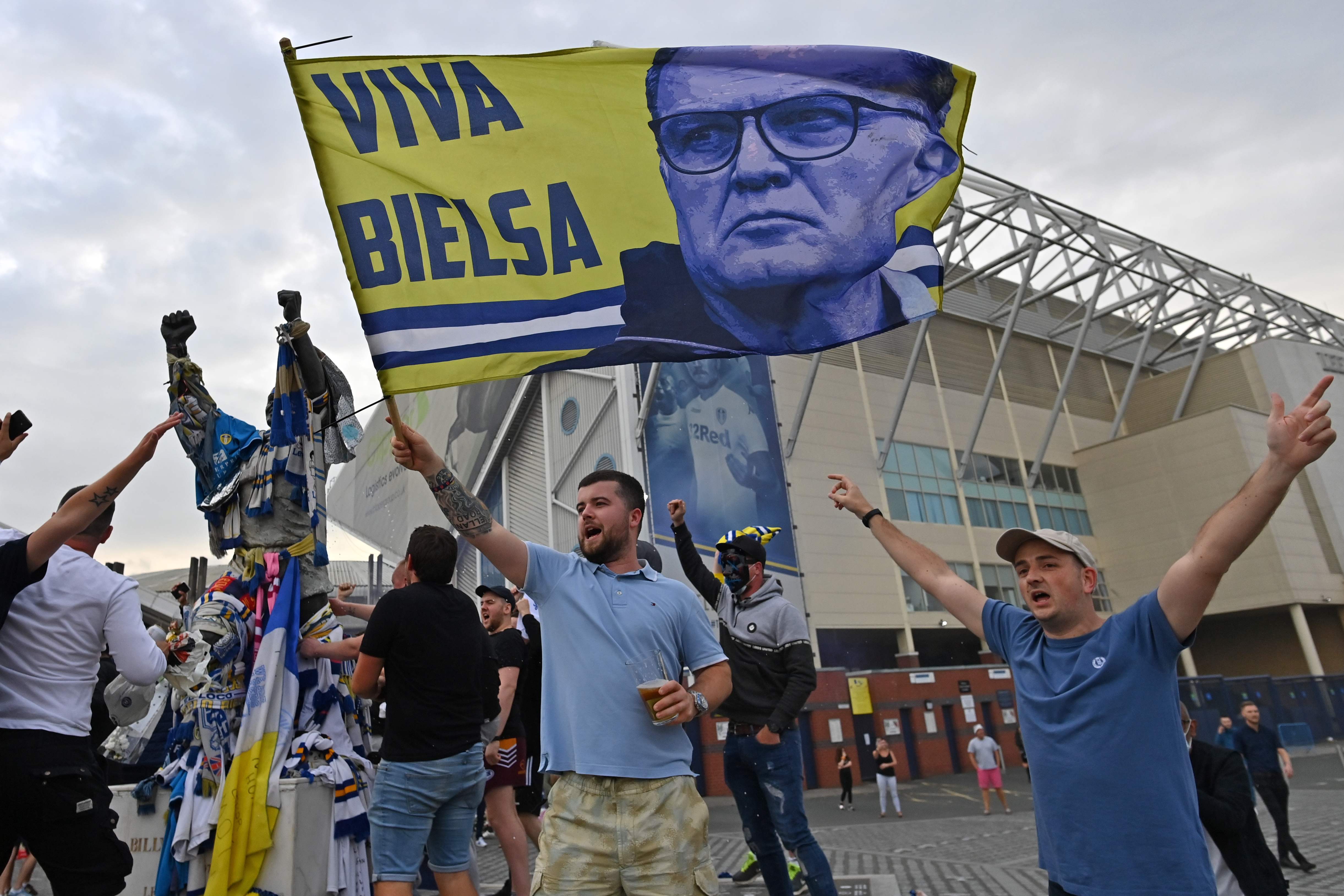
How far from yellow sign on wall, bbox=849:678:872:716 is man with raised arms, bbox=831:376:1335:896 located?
63.2 ft

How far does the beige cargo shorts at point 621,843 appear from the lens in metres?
2.51

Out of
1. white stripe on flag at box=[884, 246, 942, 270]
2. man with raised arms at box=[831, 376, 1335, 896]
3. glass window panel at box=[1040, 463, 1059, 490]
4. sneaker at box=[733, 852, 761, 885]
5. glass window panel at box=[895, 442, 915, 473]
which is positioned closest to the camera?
man with raised arms at box=[831, 376, 1335, 896]

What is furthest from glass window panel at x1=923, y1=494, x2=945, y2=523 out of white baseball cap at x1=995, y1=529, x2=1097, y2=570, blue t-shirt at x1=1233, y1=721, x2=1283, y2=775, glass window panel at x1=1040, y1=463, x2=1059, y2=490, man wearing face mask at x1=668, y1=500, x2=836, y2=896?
A: white baseball cap at x1=995, y1=529, x2=1097, y2=570

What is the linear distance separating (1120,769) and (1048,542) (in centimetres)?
66

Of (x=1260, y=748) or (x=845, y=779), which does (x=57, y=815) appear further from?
(x=845, y=779)

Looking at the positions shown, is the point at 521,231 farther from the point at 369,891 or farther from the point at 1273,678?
the point at 1273,678

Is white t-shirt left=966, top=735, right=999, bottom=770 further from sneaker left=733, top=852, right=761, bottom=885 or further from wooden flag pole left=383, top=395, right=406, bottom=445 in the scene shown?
wooden flag pole left=383, top=395, right=406, bottom=445

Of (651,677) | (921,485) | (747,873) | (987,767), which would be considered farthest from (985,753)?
(921,485)

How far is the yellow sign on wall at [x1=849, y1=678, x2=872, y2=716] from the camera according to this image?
21.0 metres

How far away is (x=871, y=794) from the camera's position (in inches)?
744

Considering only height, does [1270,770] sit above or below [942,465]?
below

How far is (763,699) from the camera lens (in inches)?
186

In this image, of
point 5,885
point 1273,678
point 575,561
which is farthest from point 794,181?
point 1273,678

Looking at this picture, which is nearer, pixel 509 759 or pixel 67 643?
pixel 67 643
